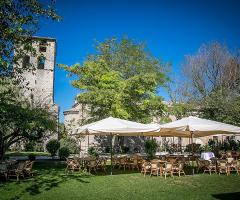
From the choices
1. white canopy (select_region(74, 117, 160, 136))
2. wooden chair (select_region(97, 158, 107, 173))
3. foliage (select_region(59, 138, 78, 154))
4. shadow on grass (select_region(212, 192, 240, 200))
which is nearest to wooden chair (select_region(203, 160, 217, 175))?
white canopy (select_region(74, 117, 160, 136))

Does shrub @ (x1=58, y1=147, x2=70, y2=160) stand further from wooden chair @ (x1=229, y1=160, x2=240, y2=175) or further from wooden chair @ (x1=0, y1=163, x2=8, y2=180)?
wooden chair @ (x1=229, y1=160, x2=240, y2=175)

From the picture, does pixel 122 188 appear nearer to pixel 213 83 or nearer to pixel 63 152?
pixel 63 152

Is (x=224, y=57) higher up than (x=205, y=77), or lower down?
higher up

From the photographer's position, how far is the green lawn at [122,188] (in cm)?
880

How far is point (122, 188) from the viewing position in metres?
10.1

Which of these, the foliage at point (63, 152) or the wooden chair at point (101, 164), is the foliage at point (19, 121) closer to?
the wooden chair at point (101, 164)

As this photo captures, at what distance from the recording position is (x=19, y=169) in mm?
12320

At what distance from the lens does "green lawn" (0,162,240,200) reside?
880cm

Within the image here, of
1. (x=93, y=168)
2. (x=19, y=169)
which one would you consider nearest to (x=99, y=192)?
(x=19, y=169)

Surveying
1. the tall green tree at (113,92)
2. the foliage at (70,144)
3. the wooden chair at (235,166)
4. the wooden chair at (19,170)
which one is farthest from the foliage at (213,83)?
the wooden chair at (19,170)

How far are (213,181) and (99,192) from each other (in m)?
4.95

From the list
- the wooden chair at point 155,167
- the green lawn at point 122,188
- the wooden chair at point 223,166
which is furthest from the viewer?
the wooden chair at point 223,166

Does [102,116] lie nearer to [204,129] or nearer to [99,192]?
[204,129]

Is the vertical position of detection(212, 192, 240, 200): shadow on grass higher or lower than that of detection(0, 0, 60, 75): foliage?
lower
